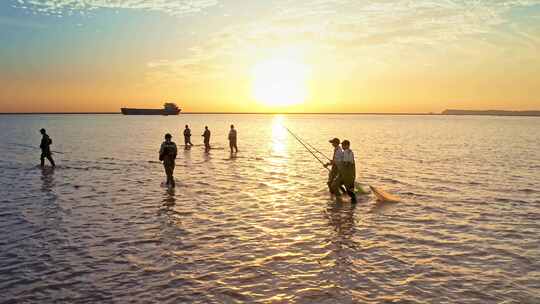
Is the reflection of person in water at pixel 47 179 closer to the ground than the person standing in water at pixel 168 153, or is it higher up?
closer to the ground

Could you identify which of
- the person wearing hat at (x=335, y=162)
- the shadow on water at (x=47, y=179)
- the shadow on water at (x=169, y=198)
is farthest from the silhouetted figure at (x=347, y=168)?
the shadow on water at (x=47, y=179)

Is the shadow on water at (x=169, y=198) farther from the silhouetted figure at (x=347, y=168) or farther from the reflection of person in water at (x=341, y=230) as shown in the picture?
the silhouetted figure at (x=347, y=168)

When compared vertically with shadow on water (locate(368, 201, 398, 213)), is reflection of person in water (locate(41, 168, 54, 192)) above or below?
above

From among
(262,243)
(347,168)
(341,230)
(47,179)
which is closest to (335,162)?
(347,168)

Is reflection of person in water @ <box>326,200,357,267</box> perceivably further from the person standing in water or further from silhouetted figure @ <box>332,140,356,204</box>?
the person standing in water

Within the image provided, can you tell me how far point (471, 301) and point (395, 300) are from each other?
131cm

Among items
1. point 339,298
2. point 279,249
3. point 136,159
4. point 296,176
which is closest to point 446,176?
point 296,176

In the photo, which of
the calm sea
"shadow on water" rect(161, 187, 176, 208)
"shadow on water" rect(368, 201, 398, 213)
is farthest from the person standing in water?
"shadow on water" rect(368, 201, 398, 213)

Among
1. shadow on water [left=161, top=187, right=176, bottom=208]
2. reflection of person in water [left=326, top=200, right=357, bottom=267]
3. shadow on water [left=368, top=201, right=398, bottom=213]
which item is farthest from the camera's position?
shadow on water [left=161, top=187, right=176, bottom=208]

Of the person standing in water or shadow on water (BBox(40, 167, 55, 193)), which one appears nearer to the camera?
the person standing in water

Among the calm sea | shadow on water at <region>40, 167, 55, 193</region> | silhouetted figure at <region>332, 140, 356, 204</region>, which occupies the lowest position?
the calm sea

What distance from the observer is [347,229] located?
11.2 metres

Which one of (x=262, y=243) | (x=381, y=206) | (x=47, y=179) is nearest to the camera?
(x=262, y=243)

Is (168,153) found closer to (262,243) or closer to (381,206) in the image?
(262,243)
